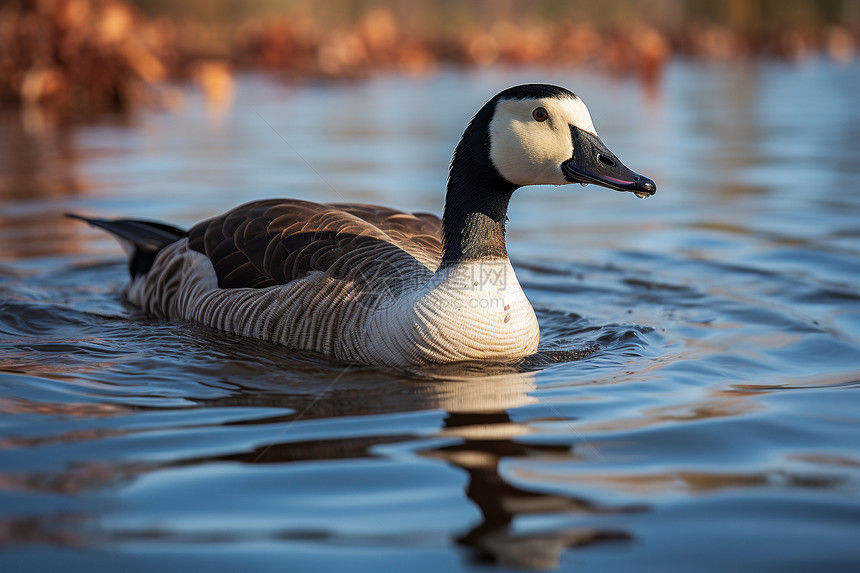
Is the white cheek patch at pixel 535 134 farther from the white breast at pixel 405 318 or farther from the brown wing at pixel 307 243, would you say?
the brown wing at pixel 307 243

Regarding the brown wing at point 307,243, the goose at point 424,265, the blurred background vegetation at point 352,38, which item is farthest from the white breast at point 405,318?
the blurred background vegetation at point 352,38

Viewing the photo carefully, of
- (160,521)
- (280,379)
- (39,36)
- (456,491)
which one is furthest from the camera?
(39,36)

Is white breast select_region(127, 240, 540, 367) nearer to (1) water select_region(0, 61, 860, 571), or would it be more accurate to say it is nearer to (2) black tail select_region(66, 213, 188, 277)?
(1) water select_region(0, 61, 860, 571)

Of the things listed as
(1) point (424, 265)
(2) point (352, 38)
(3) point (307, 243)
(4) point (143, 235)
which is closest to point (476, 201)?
(1) point (424, 265)

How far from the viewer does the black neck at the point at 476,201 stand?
5.79m

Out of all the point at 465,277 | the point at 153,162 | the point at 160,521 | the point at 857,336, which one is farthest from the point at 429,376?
the point at 153,162

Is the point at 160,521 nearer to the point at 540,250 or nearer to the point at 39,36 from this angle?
the point at 540,250

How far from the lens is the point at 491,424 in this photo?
4684mm

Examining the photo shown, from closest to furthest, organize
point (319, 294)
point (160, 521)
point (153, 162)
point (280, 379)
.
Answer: point (160, 521)
point (280, 379)
point (319, 294)
point (153, 162)

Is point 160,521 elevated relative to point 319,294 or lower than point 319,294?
lower

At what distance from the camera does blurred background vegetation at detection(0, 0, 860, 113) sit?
19.0 metres

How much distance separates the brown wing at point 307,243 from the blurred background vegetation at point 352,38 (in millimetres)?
13173

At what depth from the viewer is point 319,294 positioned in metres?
6.08

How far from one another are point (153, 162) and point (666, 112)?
11.4m
